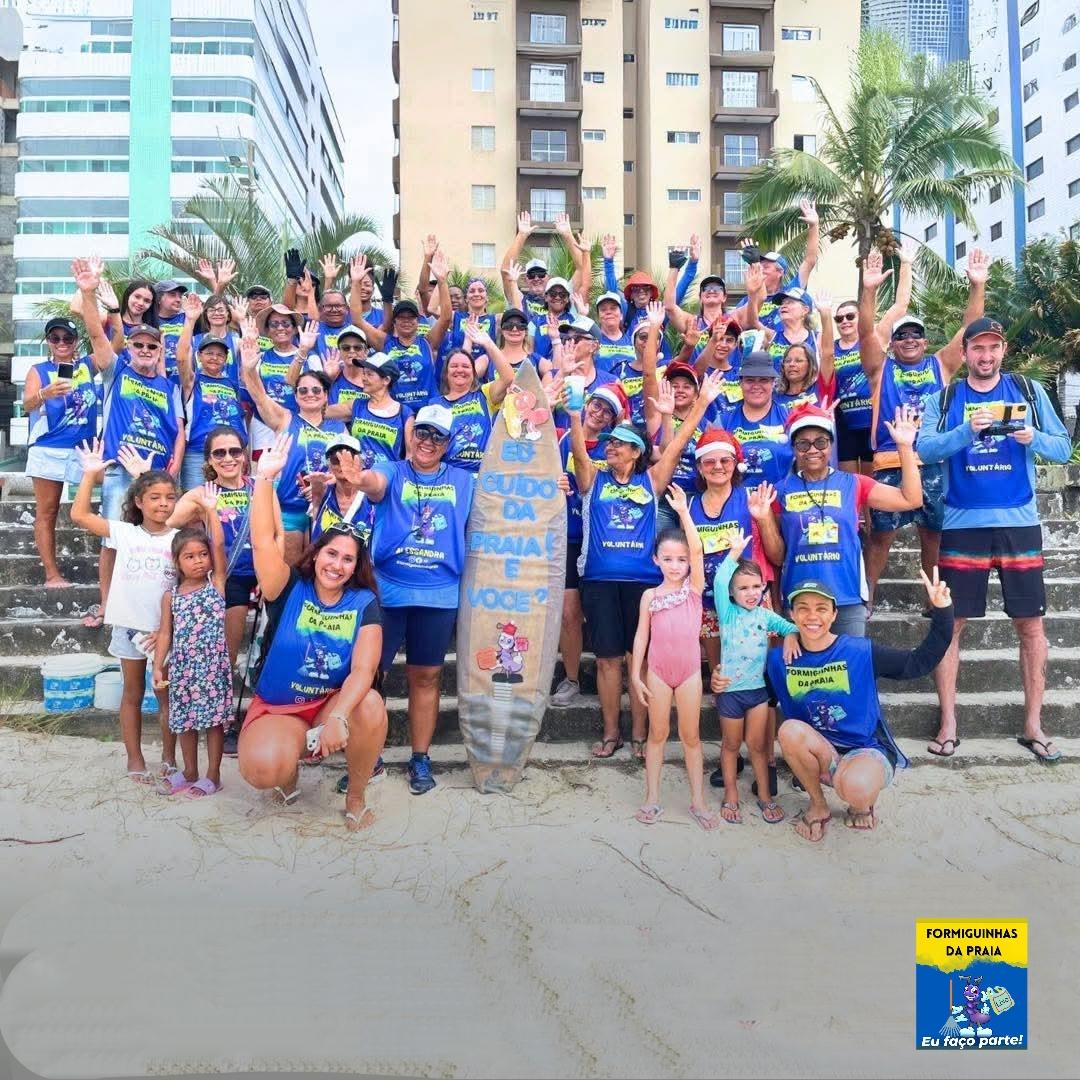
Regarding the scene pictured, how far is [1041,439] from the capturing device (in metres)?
5.07

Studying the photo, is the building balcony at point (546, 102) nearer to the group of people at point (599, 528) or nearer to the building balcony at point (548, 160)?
the building balcony at point (548, 160)

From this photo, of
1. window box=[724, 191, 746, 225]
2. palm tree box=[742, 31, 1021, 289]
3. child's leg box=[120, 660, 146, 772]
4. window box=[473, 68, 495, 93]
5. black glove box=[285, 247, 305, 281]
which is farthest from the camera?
window box=[724, 191, 746, 225]

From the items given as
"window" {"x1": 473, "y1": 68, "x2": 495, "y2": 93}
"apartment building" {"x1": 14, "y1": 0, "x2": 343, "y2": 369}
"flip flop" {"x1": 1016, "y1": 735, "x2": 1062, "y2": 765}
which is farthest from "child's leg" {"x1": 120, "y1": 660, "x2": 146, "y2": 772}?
"apartment building" {"x1": 14, "y1": 0, "x2": 343, "y2": 369}

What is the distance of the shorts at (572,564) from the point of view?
216 inches

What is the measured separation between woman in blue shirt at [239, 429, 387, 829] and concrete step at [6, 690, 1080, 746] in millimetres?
980

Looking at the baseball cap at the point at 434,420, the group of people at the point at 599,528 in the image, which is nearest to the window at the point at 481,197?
the group of people at the point at 599,528

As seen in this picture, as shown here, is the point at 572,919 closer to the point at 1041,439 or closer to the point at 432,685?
the point at 432,685

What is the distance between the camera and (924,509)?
5621mm

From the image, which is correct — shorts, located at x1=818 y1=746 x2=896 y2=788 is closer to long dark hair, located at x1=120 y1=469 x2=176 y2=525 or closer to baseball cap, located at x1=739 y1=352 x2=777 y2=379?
baseball cap, located at x1=739 y1=352 x2=777 y2=379

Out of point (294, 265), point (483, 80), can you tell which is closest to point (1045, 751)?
point (294, 265)

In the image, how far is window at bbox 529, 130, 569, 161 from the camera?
104 feet

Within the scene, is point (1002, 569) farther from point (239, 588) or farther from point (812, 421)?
point (239, 588)

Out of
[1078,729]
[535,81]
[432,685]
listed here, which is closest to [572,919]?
[432,685]

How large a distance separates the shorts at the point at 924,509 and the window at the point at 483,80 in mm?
30061
